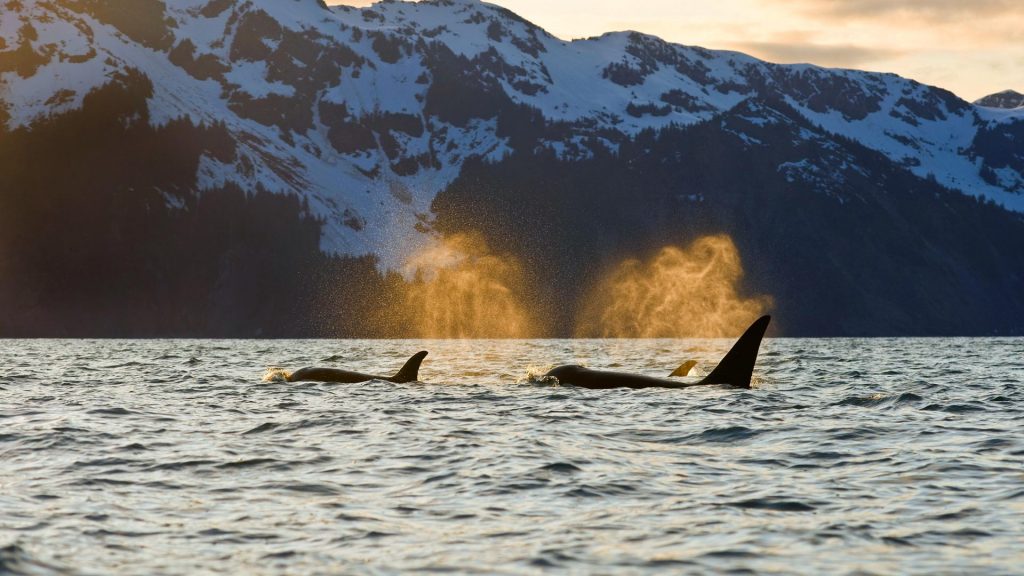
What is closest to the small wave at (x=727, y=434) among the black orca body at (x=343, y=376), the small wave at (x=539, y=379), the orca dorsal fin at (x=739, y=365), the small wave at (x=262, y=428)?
the orca dorsal fin at (x=739, y=365)

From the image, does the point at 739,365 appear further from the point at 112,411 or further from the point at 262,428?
the point at 112,411

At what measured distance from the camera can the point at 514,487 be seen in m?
17.2

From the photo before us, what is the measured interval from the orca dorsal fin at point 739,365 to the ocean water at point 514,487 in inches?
70.3

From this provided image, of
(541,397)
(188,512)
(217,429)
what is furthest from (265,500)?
(541,397)

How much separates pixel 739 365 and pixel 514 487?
1858 centimetres

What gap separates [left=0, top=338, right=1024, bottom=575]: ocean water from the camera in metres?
12.7

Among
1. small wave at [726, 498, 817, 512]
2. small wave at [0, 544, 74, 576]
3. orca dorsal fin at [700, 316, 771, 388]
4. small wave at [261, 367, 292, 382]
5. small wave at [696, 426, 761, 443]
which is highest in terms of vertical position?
orca dorsal fin at [700, 316, 771, 388]

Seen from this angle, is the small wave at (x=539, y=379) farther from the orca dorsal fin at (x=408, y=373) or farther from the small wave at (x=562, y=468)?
the small wave at (x=562, y=468)

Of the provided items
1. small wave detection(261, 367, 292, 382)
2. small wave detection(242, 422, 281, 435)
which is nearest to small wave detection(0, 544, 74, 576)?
small wave detection(242, 422, 281, 435)

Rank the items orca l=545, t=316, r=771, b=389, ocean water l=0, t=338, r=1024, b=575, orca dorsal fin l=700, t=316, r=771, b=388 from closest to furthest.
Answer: ocean water l=0, t=338, r=1024, b=575
orca dorsal fin l=700, t=316, r=771, b=388
orca l=545, t=316, r=771, b=389

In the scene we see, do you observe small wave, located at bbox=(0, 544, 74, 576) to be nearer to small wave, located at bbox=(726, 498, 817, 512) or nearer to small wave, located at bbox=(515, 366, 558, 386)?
small wave, located at bbox=(726, 498, 817, 512)

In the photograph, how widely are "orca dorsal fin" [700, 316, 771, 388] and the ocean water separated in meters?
1.78

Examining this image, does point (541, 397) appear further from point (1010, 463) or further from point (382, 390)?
point (1010, 463)

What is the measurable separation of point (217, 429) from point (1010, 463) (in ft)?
49.9
